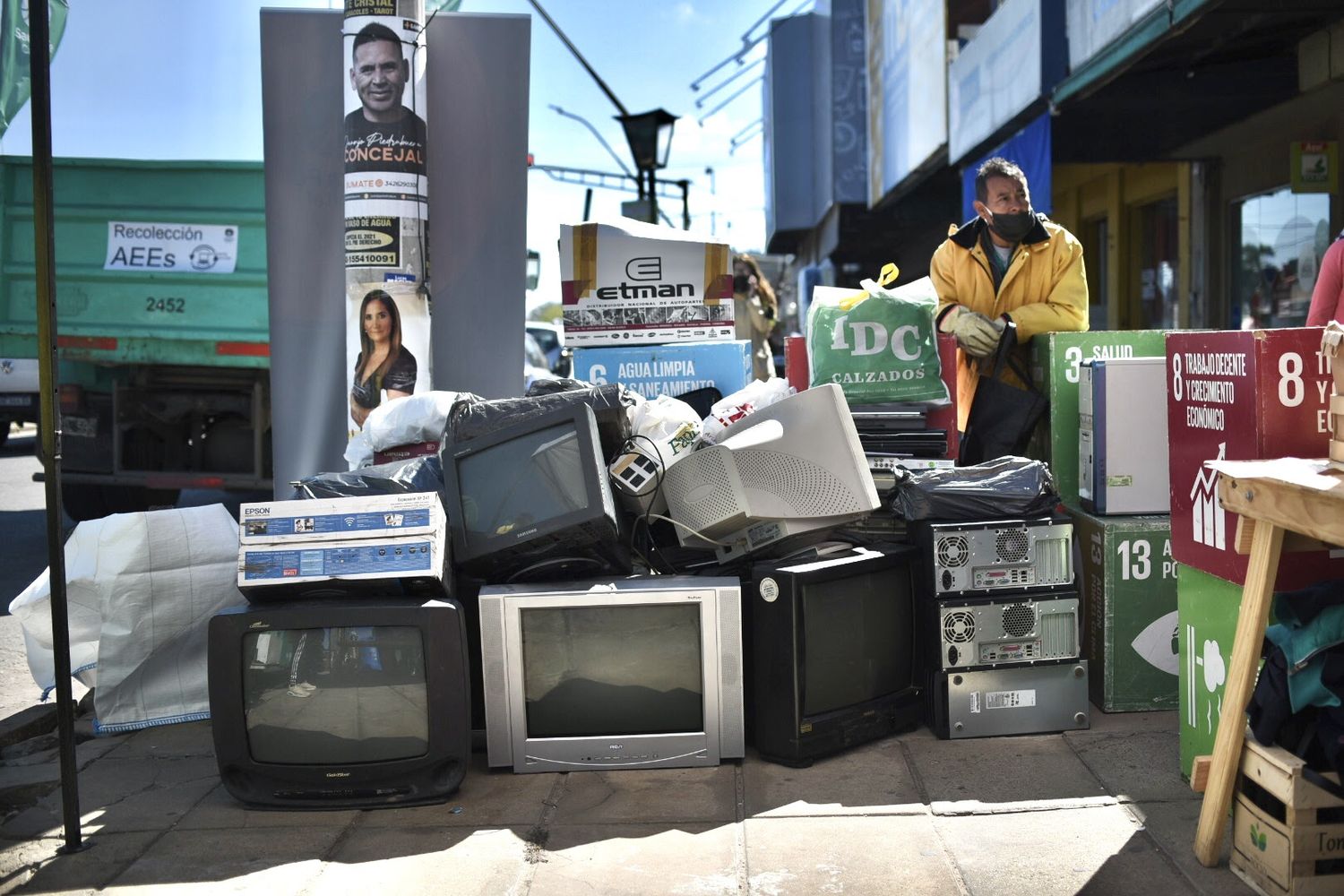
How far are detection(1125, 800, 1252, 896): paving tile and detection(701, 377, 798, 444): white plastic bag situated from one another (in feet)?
6.27

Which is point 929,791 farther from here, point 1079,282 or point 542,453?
point 1079,282

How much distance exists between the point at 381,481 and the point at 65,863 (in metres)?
1.50

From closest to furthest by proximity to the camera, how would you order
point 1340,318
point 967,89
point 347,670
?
point 347,670, point 1340,318, point 967,89

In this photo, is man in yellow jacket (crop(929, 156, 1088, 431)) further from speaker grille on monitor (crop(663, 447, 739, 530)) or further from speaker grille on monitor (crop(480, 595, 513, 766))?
speaker grille on monitor (crop(480, 595, 513, 766))

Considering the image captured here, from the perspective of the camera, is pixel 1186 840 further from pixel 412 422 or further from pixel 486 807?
pixel 412 422

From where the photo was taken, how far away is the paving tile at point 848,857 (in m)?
3.08

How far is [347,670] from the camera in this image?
368cm

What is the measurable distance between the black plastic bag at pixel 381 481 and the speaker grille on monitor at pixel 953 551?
5.65ft

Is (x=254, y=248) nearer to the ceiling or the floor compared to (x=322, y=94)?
nearer to the floor

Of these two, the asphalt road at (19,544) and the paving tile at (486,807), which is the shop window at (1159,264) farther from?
the paving tile at (486,807)

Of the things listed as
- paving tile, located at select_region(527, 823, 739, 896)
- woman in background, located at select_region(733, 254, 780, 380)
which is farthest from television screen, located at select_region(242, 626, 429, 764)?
woman in background, located at select_region(733, 254, 780, 380)

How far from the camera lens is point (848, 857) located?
325 centimetres

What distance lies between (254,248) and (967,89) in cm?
668

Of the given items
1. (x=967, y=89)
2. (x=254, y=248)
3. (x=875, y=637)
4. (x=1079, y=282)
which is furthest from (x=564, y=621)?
(x=967, y=89)
